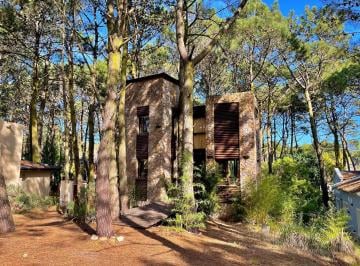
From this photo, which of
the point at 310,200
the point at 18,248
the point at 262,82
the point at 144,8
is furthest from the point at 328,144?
the point at 18,248

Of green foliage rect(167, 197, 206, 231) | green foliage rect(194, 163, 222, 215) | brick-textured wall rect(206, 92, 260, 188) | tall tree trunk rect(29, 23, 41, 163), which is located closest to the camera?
green foliage rect(167, 197, 206, 231)

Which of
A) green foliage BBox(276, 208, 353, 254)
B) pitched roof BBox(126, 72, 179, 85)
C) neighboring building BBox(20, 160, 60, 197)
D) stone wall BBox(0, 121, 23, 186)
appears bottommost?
green foliage BBox(276, 208, 353, 254)

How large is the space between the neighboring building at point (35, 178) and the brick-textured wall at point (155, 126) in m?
5.55

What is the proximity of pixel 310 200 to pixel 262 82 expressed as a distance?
10.8m

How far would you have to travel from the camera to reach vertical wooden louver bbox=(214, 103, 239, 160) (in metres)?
17.8

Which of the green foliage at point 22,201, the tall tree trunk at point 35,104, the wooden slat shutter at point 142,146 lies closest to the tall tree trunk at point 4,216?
the green foliage at point 22,201

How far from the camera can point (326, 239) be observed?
9930mm

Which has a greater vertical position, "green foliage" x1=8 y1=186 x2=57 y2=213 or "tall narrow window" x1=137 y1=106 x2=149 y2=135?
"tall narrow window" x1=137 y1=106 x2=149 y2=135

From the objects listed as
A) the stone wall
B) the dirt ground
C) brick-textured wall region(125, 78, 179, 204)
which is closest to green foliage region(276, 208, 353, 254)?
the dirt ground

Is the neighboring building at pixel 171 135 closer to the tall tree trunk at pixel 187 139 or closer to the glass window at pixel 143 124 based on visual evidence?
the glass window at pixel 143 124

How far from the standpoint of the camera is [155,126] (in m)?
18.6

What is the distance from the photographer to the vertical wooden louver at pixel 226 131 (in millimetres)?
17797

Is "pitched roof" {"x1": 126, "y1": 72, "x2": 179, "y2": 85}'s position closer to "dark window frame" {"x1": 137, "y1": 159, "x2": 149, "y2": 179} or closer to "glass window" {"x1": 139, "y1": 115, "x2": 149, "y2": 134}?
"glass window" {"x1": 139, "y1": 115, "x2": 149, "y2": 134}

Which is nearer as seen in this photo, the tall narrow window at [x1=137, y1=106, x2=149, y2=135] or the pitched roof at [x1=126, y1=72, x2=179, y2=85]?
the pitched roof at [x1=126, y1=72, x2=179, y2=85]
